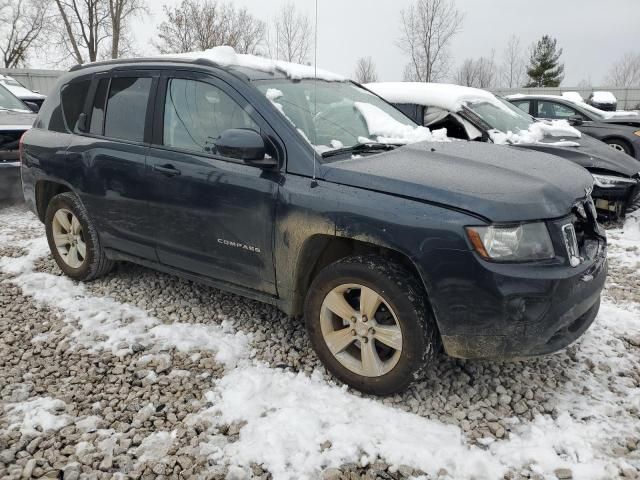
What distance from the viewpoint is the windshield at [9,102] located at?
7824mm

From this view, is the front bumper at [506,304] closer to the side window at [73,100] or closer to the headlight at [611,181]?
the side window at [73,100]

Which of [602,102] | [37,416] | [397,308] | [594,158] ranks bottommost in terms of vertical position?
[37,416]

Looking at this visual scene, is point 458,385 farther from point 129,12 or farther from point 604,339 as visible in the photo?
point 129,12

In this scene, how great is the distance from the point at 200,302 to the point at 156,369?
38.1 inches

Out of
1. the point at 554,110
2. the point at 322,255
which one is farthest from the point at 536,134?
the point at 322,255

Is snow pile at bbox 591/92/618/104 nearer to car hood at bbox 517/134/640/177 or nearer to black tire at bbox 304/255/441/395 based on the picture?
car hood at bbox 517/134/640/177

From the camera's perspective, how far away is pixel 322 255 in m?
3.00

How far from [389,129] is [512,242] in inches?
57.3

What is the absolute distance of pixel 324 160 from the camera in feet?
9.48

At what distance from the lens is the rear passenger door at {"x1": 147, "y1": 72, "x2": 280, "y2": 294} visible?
303 cm

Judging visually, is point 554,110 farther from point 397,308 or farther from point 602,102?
point 397,308

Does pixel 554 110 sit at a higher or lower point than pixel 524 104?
lower

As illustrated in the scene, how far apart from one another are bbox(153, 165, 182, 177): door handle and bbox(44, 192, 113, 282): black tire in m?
1.03

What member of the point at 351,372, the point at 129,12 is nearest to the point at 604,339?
the point at 351,372
